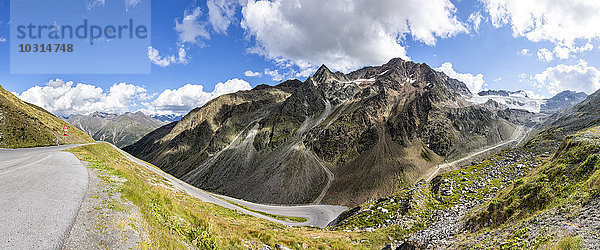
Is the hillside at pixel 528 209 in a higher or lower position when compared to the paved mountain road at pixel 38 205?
lower

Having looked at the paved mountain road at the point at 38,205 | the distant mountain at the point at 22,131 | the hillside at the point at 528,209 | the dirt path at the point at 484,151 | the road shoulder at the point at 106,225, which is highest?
the distant mountain at the point at 22,131

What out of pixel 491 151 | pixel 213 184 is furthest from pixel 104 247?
pixel 491 151

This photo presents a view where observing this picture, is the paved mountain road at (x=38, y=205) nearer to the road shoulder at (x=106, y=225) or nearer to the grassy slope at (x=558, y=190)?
the road shoulder at (x=106, y=225)

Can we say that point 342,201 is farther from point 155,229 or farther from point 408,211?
point 155,229

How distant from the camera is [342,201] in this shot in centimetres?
10531

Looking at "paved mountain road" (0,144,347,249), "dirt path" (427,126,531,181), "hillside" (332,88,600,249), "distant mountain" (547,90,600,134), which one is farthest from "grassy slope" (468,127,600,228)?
"dirt path" (427,126,531,181)

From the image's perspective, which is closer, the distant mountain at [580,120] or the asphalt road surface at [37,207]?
the asphalt road surface at [37,207]

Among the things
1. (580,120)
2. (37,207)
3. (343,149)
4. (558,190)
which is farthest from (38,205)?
(343,149)

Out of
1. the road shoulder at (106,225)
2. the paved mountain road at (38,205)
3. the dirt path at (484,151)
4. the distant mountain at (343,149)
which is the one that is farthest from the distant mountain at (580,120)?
the paved mountain road at (38,205)

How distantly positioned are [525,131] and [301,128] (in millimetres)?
202033

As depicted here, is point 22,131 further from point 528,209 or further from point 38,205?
point 528,209

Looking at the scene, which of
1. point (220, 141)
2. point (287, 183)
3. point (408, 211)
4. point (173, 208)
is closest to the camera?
point (173, 208)

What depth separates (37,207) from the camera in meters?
8.99

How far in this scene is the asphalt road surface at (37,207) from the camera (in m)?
6.66
